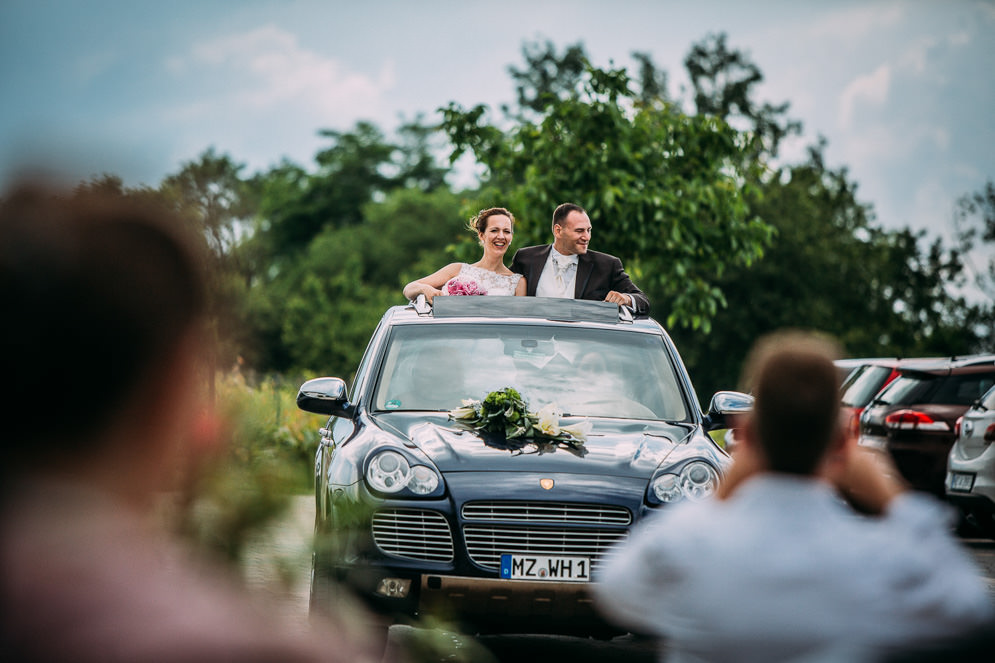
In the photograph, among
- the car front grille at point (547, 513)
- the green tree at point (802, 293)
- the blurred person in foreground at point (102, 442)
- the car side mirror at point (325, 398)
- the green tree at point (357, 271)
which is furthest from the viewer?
the green tree at point (357, 271)

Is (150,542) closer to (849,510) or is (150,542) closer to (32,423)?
(32,423)

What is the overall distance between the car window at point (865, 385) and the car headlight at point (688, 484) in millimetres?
8832

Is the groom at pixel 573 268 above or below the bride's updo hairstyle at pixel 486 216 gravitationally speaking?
below

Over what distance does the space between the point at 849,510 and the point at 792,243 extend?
52.9m

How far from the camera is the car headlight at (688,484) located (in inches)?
236

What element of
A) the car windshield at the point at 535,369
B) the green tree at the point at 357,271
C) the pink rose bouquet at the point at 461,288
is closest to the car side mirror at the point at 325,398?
the car windshield at the point at 535,369

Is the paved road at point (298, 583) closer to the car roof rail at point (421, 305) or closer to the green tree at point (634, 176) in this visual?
the car roof rail at point (421, 305)

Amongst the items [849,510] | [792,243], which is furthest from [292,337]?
[849,510]

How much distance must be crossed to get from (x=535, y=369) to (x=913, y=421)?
24.2 feet

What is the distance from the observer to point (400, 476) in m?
5.99

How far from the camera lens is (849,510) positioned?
245cm

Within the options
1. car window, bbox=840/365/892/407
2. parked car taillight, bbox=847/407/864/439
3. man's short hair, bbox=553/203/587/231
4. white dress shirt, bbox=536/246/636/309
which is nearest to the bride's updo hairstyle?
man's short hair, bbox=553/203/587/231

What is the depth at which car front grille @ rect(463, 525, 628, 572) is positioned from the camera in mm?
5895

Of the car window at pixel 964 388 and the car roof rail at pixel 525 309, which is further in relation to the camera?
the car window at pixel 964 388
